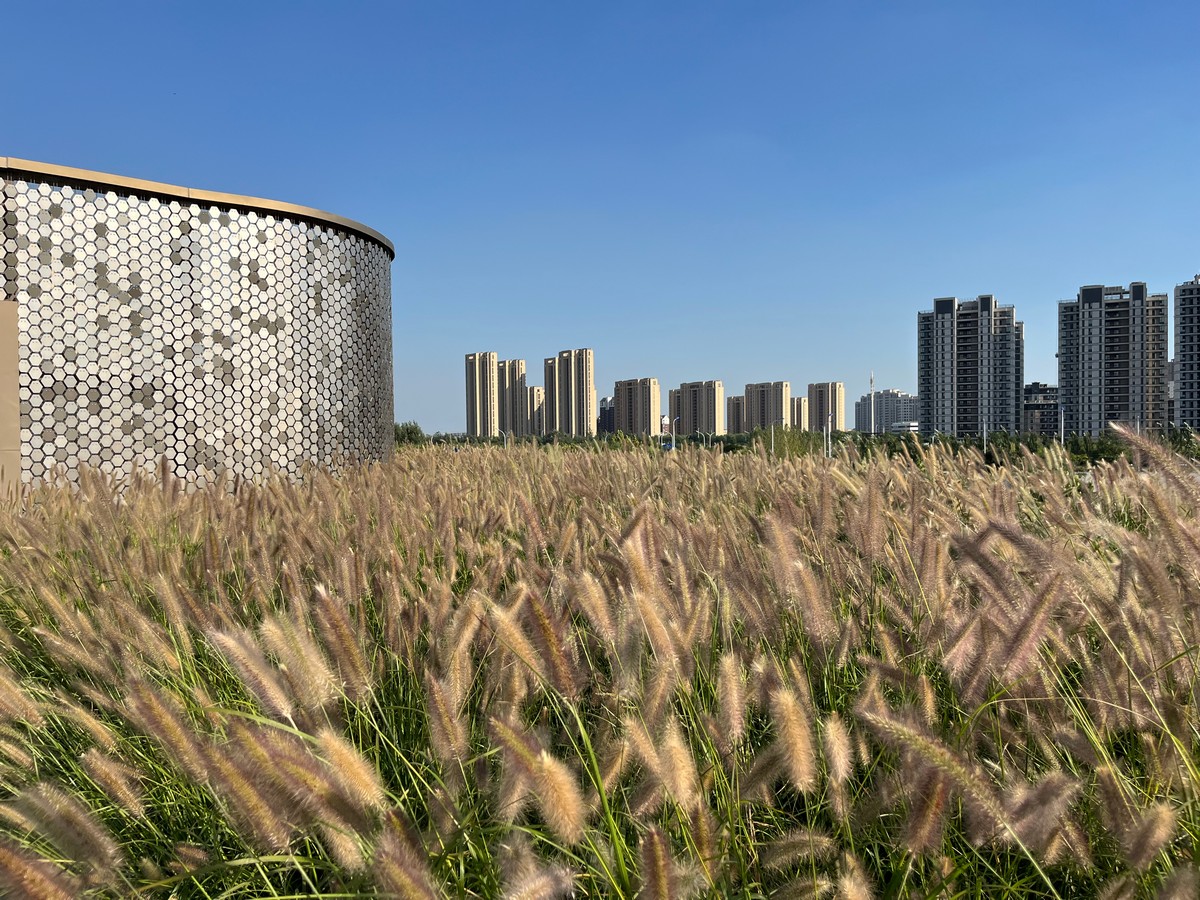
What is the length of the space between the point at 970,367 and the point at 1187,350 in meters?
18.3

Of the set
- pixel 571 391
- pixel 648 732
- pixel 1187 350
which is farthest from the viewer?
pixel 1187 350

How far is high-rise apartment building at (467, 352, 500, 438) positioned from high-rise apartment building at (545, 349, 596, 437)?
3.53 metres

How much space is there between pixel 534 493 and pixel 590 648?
1.84 m

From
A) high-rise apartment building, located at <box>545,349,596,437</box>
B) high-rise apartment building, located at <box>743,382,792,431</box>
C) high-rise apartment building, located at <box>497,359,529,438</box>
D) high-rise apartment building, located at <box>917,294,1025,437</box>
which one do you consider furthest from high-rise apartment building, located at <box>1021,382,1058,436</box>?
high-rise apartment building, located at <box>497,359,529,438</box>

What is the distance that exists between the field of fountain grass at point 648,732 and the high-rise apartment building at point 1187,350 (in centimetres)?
6873

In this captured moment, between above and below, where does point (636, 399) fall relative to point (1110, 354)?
below

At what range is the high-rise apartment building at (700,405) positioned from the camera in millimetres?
44781

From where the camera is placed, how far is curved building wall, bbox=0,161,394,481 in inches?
230

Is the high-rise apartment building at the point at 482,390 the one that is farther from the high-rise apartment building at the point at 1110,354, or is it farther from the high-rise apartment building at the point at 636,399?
the high-rise apartment building at the point at 1110,354

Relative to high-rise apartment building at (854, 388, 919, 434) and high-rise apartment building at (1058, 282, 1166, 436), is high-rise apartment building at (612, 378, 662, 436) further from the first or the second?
high-rise apartment building at (854, 388, 919, 434)

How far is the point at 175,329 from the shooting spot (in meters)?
6.36

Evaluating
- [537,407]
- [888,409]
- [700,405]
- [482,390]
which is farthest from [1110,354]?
[888,409]

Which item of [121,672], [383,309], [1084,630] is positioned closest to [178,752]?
[121,672]

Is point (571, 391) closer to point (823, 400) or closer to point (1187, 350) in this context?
point (823, 400)
